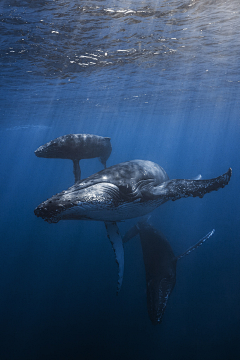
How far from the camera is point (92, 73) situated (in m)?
19.2

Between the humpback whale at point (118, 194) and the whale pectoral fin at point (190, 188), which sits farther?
the whale pectoral fin at point (190, 188)

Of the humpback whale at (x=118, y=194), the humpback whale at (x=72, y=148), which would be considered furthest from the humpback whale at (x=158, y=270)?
the humpback whale at (x=72, y=148)

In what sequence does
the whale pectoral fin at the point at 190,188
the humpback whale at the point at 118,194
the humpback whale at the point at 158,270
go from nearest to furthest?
the humpback whale at the point at 118,194, the whale pectoral fin at the point at 190,188, the humpback whale at the point at 158,270

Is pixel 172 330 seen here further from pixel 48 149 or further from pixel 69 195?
pixel 48 149

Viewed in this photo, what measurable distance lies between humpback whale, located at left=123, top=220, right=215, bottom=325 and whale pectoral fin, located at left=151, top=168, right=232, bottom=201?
7.70 feet

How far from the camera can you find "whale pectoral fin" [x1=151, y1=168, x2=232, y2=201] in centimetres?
598

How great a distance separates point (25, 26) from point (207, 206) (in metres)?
24.4

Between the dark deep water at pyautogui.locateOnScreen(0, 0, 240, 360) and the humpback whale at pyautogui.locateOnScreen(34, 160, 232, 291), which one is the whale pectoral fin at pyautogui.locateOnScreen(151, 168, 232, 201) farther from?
the dark deep water at pyautogui.locateOnScreen(0, 0, 240, 360)

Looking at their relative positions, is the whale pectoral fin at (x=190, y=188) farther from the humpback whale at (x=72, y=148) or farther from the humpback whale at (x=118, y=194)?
the humpback whale at (x=72, y=148)

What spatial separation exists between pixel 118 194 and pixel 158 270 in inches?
138

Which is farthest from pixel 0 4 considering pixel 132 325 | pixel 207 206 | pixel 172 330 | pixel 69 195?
pixel 207 206

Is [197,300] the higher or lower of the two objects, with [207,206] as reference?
higher

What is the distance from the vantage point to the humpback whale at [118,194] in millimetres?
4469

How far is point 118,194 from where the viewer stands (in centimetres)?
584
